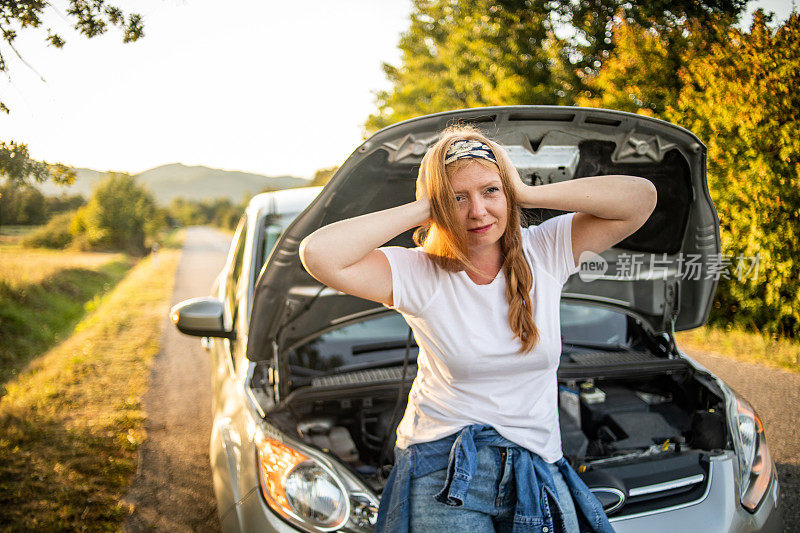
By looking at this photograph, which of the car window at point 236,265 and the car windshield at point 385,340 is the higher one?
the car window at point 236,265

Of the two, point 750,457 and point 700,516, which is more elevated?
point 750,457

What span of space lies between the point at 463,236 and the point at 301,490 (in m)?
1.13

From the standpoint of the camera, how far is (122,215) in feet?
98.1

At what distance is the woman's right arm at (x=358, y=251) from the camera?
1519mm

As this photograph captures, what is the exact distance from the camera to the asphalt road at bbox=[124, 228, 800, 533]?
302 cm

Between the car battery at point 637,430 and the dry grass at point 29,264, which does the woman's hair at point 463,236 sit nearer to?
the car battery at point 637,430

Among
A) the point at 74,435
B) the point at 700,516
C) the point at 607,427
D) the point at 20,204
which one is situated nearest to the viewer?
the point at 700,516

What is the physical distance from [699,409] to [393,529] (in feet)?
6.41

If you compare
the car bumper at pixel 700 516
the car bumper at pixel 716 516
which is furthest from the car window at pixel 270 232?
the car bumper at pixel 716 516

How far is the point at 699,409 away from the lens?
2607mm

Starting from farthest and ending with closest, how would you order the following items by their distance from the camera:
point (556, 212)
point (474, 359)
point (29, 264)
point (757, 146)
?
point (29, 264) → point (757, 146) → point (556, 212) → point (474, 359)

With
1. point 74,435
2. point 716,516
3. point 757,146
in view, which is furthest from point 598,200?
point 74,435

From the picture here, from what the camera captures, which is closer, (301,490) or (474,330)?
(474,330)

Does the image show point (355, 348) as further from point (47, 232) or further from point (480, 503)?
point (47, 232)
